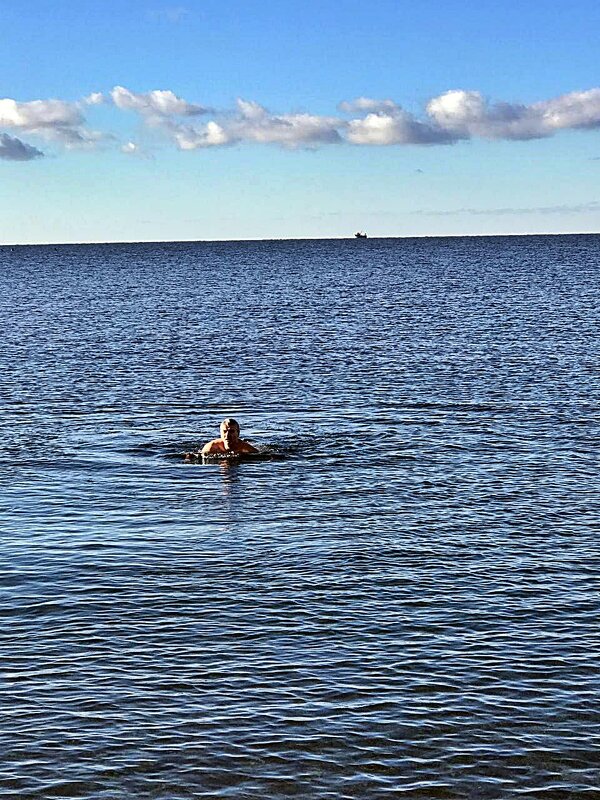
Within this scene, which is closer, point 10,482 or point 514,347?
point 10,482

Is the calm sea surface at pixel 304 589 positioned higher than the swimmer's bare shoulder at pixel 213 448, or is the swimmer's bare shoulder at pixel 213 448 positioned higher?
the swimmer's bare shoulder at pixel 213 448

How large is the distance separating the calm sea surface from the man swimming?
0.82 metres

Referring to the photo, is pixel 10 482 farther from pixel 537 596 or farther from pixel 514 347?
pixel 514 347

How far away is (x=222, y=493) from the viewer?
3042 centimetres

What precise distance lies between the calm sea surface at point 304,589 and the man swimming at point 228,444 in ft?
2.70

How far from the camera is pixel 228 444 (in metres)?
33.8


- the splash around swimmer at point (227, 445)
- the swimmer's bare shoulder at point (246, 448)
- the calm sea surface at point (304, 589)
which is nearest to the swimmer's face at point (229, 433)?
the splash around swimmer at point (227, 445)

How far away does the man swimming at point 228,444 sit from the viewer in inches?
1329

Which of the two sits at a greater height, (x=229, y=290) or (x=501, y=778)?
(x=229, y=290)

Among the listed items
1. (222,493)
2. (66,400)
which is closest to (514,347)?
(66,400)

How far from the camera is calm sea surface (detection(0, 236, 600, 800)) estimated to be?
51.1ft

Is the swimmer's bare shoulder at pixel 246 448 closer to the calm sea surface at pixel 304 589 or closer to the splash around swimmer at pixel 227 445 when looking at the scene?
the splash around swimmer at pixel 227 445

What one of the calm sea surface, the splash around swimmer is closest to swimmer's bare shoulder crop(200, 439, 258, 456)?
the splash around swimmer

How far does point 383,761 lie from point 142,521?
41.7 ft
